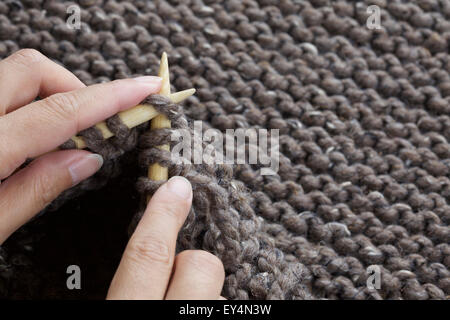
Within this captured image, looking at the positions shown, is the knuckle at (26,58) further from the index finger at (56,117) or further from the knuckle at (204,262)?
the knuckle at (204,262)

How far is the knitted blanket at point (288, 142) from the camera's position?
2.51 ft

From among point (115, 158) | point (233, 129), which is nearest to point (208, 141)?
point (233, 129)

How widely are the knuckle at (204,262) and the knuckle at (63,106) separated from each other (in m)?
0.22

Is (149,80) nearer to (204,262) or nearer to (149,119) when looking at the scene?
(149,119)

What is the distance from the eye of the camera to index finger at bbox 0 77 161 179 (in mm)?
612

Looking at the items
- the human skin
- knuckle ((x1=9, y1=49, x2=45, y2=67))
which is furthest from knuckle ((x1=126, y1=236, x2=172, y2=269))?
knuckle ((x1=9, y1=49, x2=45, y2=67))

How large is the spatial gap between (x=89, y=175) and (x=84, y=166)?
23mm

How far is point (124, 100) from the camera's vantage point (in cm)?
65

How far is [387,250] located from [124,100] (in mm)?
444

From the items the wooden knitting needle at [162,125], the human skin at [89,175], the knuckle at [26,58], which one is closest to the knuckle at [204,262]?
the human skin at [89,175]

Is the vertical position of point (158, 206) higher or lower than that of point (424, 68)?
lower

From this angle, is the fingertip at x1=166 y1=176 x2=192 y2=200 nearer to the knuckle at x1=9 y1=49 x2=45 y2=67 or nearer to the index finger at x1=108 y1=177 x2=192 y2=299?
the index finger at x1=108 y1=177 x2=192 y2=299

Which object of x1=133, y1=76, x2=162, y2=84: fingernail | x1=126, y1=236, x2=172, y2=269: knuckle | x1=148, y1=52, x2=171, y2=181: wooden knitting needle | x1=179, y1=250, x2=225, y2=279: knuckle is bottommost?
x1=179, y1=250, x2=225, y2=279: knuckle
